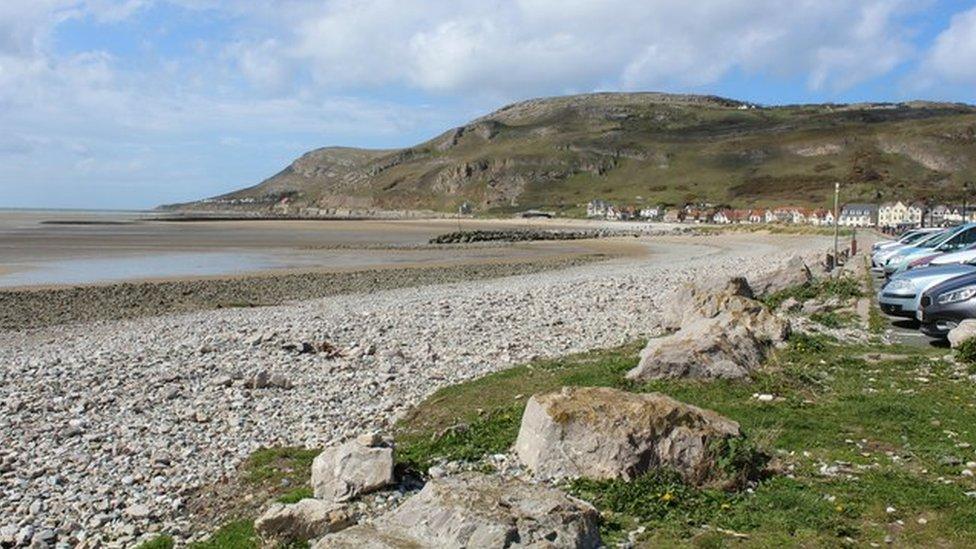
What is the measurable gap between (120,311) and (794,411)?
27069mm

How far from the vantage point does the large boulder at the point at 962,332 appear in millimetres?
14329

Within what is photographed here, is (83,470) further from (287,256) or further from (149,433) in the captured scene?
(287,256)

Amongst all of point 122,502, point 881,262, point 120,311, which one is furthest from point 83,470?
point 881,262

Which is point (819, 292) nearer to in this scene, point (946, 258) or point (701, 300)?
point (946, 258)

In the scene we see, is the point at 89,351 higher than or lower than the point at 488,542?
lower


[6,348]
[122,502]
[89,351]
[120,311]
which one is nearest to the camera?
[122,502]

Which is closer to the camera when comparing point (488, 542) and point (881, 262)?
point (488, 542)

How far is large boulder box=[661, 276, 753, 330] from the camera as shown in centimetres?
1803

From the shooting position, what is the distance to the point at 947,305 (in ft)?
53.5

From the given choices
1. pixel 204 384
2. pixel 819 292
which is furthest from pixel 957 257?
pixel 204 384

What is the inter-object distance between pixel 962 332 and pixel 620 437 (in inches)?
371

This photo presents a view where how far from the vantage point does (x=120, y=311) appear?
31.2 meters

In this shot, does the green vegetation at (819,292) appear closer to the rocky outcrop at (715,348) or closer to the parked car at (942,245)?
the parked car at (942,245)

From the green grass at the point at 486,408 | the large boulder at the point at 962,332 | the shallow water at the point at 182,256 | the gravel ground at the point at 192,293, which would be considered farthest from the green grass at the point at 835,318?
the shallow water at the point at 182,256
